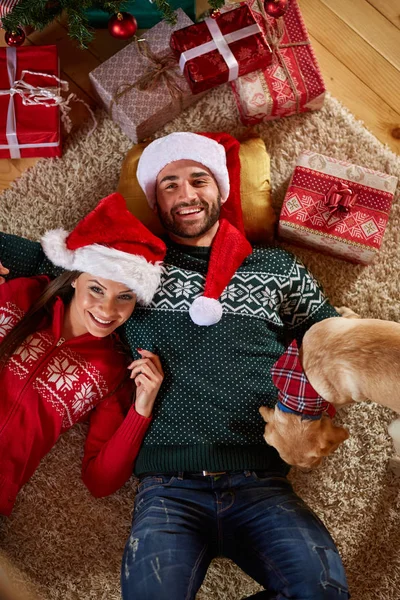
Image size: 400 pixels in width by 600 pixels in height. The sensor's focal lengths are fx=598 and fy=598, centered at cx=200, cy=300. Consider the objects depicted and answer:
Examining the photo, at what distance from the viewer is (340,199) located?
Result: 67.2 inches

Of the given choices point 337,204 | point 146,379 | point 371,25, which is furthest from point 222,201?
point 371,25

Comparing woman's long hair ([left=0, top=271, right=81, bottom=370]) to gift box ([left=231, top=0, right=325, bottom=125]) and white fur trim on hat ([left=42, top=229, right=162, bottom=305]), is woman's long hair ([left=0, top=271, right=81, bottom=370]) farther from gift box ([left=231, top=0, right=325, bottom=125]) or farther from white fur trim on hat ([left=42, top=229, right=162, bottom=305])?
gift box ([left=231, top=0, right=325, bottom=125])

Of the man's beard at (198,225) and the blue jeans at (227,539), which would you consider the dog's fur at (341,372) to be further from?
the man's beard at (198,225)

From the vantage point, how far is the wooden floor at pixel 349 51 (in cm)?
202

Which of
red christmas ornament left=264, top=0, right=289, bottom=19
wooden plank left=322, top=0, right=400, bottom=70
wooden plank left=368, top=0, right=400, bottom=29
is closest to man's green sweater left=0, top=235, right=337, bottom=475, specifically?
red christmas ornament left=264, top=0, right=289, bottom=19

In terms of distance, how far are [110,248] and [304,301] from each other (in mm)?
566

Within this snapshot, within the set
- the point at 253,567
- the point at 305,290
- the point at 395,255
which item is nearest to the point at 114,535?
the point at 253,567

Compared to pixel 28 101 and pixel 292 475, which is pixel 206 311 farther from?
pixel 28 101

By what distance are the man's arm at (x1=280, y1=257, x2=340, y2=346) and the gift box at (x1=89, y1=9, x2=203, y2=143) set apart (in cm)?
65

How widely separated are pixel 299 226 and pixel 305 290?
0.64ft

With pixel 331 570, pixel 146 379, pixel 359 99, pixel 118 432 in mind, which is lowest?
pixel 331 570

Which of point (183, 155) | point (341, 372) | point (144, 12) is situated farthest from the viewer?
point (144, 12)

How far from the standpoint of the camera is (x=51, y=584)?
5.56 ft

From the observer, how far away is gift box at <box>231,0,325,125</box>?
5.98 feet
